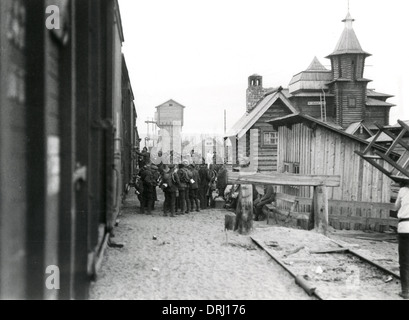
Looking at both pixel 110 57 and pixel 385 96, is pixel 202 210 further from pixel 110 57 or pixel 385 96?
pixel 385 96

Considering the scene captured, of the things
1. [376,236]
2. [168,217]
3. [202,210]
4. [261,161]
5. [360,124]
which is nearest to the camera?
[376,236]

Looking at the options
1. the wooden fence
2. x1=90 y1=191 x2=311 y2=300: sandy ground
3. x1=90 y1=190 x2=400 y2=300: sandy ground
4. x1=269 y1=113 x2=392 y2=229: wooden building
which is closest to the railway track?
x1=90 y1=190 x2=400 y2=300: sandy ground

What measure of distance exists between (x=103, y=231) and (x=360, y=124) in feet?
123

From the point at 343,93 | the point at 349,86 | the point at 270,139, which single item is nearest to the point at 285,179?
the point at 270,139

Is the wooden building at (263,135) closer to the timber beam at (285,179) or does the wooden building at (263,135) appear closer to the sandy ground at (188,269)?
the timber beam at (285,179)

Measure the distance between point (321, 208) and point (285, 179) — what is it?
116 cm

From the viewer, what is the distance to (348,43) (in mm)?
44906

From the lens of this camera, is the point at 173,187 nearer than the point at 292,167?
Yes

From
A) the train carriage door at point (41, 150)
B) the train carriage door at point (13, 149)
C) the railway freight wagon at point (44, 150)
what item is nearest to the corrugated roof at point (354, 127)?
the railway freight wagon at point (44, 150)

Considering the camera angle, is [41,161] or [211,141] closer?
[41,161]

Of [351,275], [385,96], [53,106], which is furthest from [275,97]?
[385,96]

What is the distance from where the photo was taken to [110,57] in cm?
522

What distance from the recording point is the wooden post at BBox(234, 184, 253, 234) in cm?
1070

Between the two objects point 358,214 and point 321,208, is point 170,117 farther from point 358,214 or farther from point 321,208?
point 321,208
